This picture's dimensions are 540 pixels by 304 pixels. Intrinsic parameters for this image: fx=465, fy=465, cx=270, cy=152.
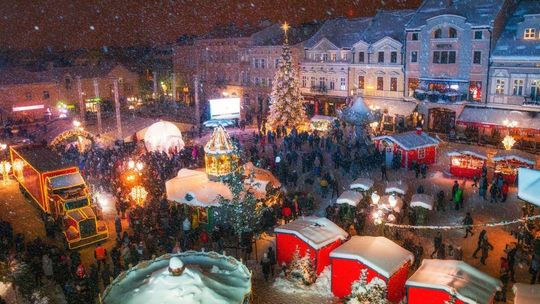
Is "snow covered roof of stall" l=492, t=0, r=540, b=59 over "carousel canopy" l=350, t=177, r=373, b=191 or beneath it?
over

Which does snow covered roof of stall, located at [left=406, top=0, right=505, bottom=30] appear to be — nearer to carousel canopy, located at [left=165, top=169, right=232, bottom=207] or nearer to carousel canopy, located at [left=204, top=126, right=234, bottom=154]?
carousel canopy, located at [left=204, top=126, right=234, bottom=154]

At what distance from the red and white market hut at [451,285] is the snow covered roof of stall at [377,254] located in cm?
85

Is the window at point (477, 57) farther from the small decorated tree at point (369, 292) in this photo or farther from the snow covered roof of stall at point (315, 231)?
the small decorated tree at point (369, 292)

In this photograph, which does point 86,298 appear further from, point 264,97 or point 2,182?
point 264,97

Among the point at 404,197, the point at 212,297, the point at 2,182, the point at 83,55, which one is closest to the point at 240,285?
the point at 212,297

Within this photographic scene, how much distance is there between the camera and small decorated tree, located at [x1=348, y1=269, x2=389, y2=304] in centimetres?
1349

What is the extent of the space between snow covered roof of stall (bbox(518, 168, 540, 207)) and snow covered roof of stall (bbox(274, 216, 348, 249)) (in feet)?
21.1

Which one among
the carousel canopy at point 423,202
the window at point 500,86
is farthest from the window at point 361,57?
the carousel canopy at point 423,202

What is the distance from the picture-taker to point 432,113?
37.7 meters

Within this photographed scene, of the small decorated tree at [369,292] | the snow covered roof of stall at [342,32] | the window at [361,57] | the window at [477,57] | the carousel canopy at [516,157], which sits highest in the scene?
the snow covered roof of stall at [342,32]

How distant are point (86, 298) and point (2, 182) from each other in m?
21.0

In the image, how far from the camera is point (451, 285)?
13203 millimetres

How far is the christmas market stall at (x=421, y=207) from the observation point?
20.3m

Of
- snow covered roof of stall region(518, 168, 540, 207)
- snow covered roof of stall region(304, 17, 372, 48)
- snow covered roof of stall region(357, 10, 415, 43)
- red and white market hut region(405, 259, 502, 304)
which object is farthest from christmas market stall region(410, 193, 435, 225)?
snow covered roof of stall region(304, 17, 372, 48)
